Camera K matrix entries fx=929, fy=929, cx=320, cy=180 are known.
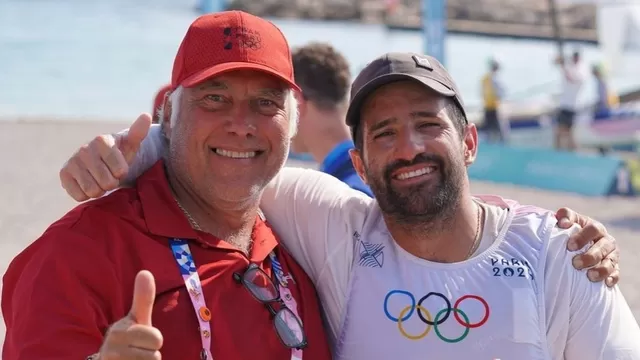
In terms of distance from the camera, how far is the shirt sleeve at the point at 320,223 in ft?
10.1

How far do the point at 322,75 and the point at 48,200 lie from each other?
310 inches

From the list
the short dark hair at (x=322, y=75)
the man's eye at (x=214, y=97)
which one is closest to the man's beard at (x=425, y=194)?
the man's eye at (x=214, y=97)

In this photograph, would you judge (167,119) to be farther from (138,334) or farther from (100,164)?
(138,334)

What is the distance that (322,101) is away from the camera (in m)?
4.75

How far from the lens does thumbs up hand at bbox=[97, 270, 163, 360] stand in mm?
2086

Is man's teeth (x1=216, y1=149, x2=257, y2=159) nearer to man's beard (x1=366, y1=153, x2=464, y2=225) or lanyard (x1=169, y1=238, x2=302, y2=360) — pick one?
lanyard (x1=169, y1=238, x2=302, y2=360)

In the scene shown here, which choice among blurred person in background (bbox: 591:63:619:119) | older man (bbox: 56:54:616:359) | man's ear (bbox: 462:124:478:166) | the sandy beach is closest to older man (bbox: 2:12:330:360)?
older man (bbox: 56:54:616:359)

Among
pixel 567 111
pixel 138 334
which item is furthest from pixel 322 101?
pixel 567 111

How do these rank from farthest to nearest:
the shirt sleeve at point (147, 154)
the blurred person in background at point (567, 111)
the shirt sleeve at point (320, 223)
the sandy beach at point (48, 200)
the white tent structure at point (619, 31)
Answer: the white tent structure at point (619, 31)
the blurred person in background at point (567, 111)
the sandy beach at point (48, 200)
the shirt sleeve at point (320, 223)
the shirt sleeve at point (147, 154)

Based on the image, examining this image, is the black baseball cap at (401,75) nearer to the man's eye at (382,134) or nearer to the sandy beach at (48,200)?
the man's eye at (382,134)

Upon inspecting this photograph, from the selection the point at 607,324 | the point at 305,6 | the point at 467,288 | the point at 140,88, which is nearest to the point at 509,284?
the point at 467,288

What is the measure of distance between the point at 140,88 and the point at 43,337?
26.8m

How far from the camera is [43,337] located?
7.80 ft

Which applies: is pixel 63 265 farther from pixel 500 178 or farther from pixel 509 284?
pixel 500 178
